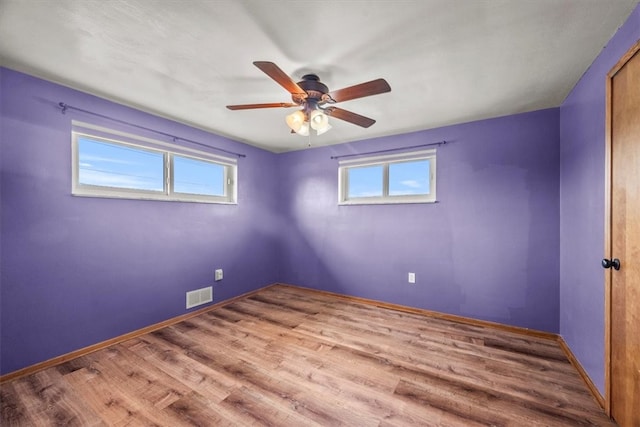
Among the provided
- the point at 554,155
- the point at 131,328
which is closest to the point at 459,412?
the point at 554,155

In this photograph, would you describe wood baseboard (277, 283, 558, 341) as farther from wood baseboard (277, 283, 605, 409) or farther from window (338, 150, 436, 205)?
window (338, 150, 436, 205)

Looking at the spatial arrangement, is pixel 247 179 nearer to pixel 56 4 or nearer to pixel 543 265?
pixel 56 4

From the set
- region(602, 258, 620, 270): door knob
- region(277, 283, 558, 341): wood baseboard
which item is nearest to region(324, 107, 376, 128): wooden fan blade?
region(602, 258, 620, 270): door knob

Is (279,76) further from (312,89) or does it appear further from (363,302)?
(363,302)

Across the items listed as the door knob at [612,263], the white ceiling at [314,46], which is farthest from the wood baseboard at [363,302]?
the white ceiling at [314,46]

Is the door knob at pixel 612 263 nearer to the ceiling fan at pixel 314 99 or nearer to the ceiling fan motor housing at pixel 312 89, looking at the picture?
the ceiling fan at pixel 314 99

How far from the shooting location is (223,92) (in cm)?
220

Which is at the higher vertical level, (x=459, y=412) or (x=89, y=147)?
(x=89, y=147)

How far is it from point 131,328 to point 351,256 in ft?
8.61

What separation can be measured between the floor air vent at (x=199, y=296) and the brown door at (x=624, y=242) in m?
3.56

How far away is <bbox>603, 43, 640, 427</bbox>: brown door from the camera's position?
1241 millimetres

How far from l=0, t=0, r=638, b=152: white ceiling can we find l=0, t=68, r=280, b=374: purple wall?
323mm

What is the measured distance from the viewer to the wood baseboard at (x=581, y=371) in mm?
1559

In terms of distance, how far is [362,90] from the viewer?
62.5 inches
